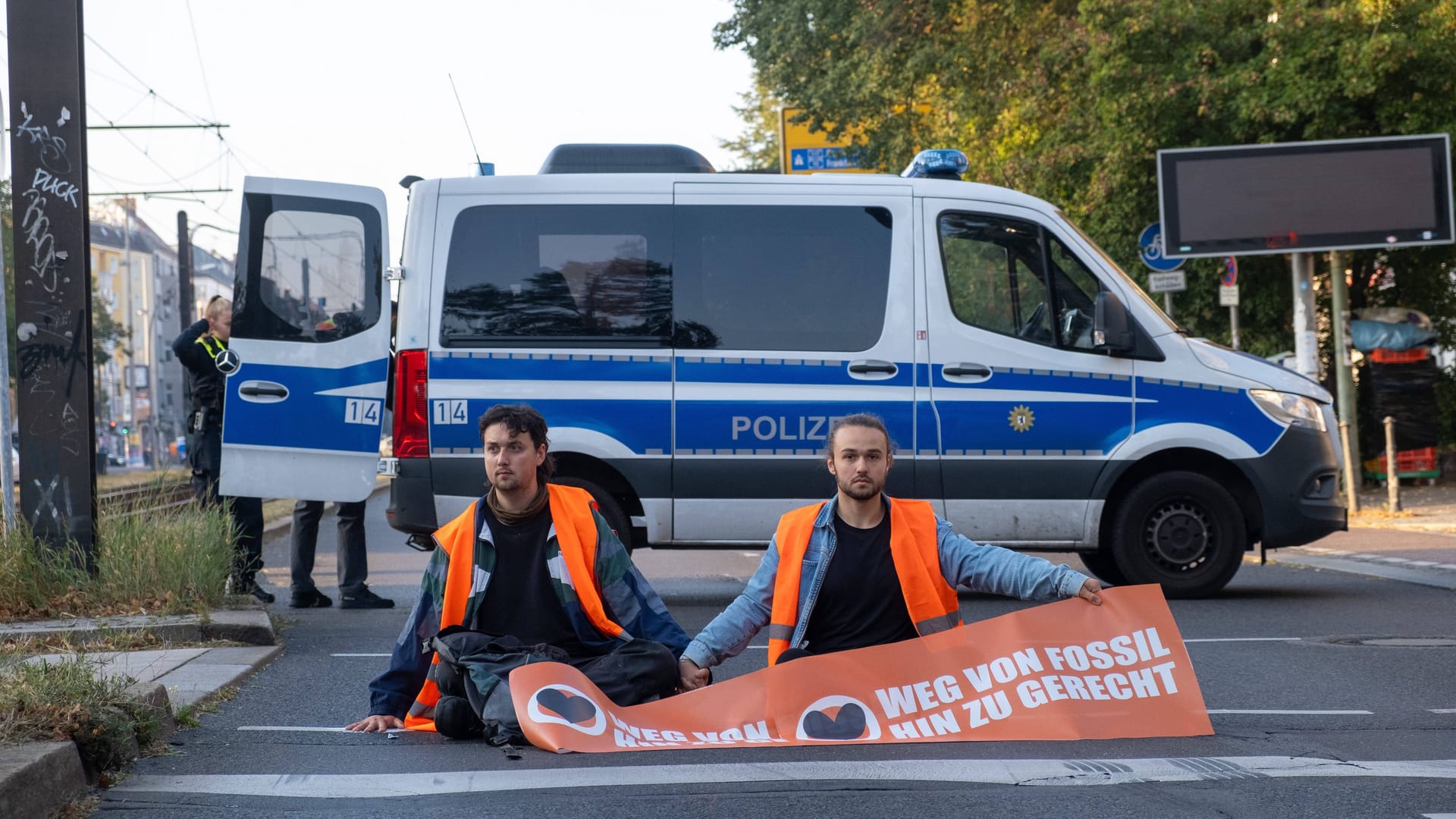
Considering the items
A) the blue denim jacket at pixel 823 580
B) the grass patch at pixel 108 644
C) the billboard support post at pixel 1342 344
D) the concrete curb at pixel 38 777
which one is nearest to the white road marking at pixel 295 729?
the concrete curb at pixel 38 777

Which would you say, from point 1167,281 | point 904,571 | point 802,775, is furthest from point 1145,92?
point 802,775

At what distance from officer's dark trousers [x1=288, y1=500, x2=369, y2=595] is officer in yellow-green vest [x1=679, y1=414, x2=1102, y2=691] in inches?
183

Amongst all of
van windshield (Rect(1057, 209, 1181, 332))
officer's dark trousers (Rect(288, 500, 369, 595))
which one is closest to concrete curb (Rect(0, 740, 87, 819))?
officer's dark trousers (Rect(288, 500, 369, 595))

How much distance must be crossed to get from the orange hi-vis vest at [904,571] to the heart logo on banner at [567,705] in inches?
26.6

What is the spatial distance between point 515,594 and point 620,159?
481cm

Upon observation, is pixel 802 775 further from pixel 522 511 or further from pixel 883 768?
pixel 522 511

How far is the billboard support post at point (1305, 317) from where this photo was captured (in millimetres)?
17016

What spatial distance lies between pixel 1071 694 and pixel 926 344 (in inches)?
169

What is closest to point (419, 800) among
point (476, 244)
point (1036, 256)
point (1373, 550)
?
point (476, 244)

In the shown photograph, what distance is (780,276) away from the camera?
9.84 meters

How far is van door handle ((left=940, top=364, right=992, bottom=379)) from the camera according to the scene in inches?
388

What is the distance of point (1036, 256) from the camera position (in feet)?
33.1

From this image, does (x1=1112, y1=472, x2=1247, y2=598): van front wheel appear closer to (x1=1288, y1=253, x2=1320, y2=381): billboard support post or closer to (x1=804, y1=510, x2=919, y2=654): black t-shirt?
(x1=804, y1=510, x2=919, y2=654): black t-shirt

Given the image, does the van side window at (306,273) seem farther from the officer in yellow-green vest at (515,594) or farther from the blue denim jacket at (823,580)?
the blue denim jacket at (823,580)
